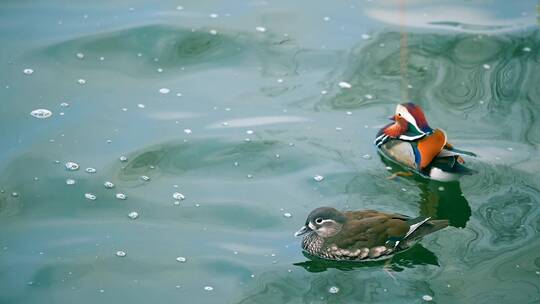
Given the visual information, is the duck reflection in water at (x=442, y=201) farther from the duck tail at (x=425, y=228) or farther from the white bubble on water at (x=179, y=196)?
the white bubble on water at (x=179, y=196)

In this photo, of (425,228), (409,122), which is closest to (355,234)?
(425,228)

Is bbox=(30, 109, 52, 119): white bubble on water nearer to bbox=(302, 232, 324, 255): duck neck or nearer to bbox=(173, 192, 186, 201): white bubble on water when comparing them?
bbox=(173, 192, 186, 201): white bubble on water

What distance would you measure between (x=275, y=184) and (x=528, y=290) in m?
1.88

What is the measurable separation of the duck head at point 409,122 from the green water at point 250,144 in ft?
0.93

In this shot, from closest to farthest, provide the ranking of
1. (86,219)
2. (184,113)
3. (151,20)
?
(86,219)
(184,113)
(151,20)

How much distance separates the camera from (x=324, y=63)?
8031 mm

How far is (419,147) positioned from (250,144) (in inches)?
50.0

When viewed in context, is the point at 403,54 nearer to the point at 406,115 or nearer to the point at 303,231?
the point at 406,115

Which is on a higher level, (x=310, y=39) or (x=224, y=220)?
(x=310, y=39)

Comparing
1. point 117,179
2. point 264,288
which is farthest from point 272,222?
point 117,179

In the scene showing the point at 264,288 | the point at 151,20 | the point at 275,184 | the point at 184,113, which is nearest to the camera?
the point at 264,288

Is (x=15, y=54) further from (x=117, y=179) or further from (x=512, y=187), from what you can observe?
(x=512, y=187)

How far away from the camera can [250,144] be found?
23.1 ft

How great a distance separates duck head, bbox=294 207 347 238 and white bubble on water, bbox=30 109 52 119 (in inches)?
94.9
